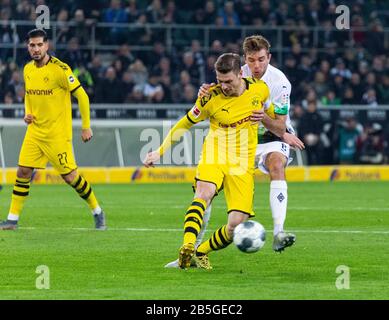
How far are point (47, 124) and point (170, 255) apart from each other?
3.18 metres

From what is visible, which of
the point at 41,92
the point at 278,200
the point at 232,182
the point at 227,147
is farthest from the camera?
the point at 41,92

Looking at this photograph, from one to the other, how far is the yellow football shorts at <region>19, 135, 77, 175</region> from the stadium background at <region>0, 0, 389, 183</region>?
1024 cm

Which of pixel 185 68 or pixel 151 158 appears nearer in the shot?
pixel 151 158

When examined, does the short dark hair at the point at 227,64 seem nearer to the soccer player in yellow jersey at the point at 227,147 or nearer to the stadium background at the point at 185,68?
the soccer player in yellow jersey at the point at 227,147

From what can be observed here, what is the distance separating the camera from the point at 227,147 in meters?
10.2

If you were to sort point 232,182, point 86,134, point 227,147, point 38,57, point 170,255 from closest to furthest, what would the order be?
point 232,182
point 227,147
point 170,255
point 86,134
point 38,57

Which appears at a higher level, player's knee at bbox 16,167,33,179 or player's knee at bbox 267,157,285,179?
player's knee at bbox 16,167,33,179

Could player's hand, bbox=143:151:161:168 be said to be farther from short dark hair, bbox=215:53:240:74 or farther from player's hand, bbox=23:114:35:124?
player's hand, bbox=23:114:35:124

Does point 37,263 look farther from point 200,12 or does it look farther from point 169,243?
point 200,12

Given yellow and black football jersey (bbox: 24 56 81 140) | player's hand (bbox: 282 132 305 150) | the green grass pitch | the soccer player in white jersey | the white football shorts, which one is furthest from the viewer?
yellow and black football jersey (bbox: 24 56 81 140)

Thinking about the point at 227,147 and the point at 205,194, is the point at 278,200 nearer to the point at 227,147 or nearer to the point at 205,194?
the point at 227,147

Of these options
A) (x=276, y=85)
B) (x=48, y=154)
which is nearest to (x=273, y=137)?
(x=276, y=85)

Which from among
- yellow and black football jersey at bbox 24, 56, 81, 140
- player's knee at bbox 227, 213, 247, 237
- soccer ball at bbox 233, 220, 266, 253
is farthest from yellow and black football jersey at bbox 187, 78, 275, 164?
yellow and black football jersey at bbox 24, 56, 81, 140

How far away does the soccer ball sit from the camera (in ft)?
31.4
